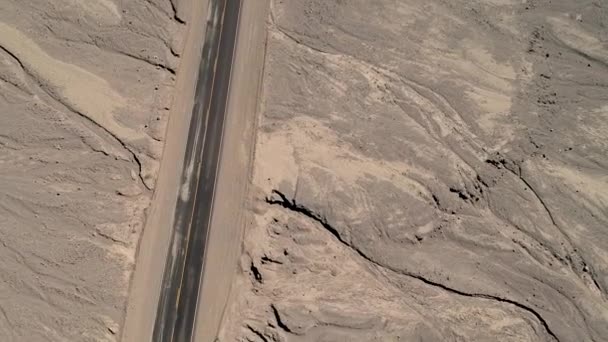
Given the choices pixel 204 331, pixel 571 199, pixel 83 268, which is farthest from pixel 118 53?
pixel 571 199

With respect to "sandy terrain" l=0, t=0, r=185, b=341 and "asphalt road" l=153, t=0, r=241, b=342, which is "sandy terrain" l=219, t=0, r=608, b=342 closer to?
"asphalt road" l=153, t=0, r=241, b=342

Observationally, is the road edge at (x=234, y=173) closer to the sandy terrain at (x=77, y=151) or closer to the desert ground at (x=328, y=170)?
the desert ground at (x=328, y=170)

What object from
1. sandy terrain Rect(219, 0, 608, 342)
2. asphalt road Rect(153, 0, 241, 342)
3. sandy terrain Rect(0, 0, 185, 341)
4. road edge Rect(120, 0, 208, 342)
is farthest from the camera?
asphalt road Rect(153, 0, 241, 342)

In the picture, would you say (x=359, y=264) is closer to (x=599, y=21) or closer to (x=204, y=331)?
(x=204, y=331)

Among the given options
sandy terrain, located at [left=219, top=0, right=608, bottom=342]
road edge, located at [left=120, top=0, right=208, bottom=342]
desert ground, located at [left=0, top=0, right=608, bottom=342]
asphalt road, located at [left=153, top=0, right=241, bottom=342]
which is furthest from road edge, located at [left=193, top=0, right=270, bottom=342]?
road edge, located at [left=120, top=0, right=208, bottom=342]

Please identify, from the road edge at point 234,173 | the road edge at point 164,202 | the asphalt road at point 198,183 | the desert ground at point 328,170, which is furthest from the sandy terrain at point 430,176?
the road edge at point 164,202

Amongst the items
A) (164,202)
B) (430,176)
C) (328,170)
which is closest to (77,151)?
(164,202)
